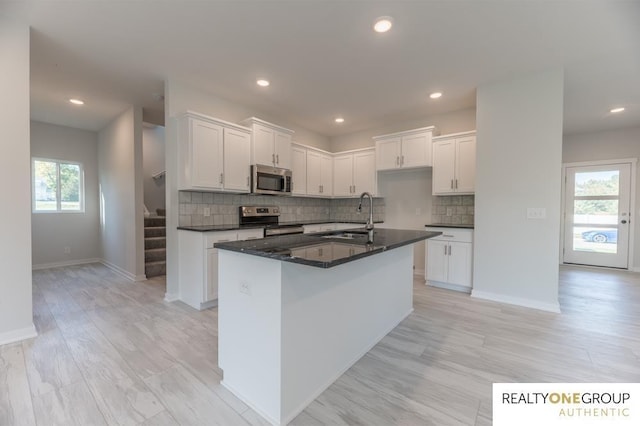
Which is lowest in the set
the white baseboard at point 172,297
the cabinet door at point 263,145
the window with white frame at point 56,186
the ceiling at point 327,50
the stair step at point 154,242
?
the white baseboard at point 172,297

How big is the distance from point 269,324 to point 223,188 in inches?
99.4

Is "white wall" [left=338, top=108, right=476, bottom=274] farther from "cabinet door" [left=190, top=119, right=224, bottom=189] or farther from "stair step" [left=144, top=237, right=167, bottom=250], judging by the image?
"stair step" [left=144, top=237, right=167, bottom=250]

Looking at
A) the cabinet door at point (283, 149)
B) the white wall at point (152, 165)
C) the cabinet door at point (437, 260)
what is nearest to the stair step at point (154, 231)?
the white wall at point (152, 165)

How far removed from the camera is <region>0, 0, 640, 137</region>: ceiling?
7.22 feet

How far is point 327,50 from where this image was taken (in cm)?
275

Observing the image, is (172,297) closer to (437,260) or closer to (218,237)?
(218,237)

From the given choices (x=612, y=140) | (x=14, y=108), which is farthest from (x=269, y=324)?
(x=612, y=140)

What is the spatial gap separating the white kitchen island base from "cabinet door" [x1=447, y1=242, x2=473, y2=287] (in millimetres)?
2355

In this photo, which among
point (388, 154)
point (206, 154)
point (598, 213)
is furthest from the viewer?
point (598, 213)

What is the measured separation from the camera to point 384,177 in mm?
5230

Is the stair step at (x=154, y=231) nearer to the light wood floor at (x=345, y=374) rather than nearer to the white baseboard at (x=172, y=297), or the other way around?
the light wood floor at (x=345, y=374)

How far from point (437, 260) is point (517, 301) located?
1.06 m

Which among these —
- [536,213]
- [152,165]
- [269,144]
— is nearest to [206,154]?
[269,144]

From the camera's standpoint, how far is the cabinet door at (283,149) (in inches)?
171
